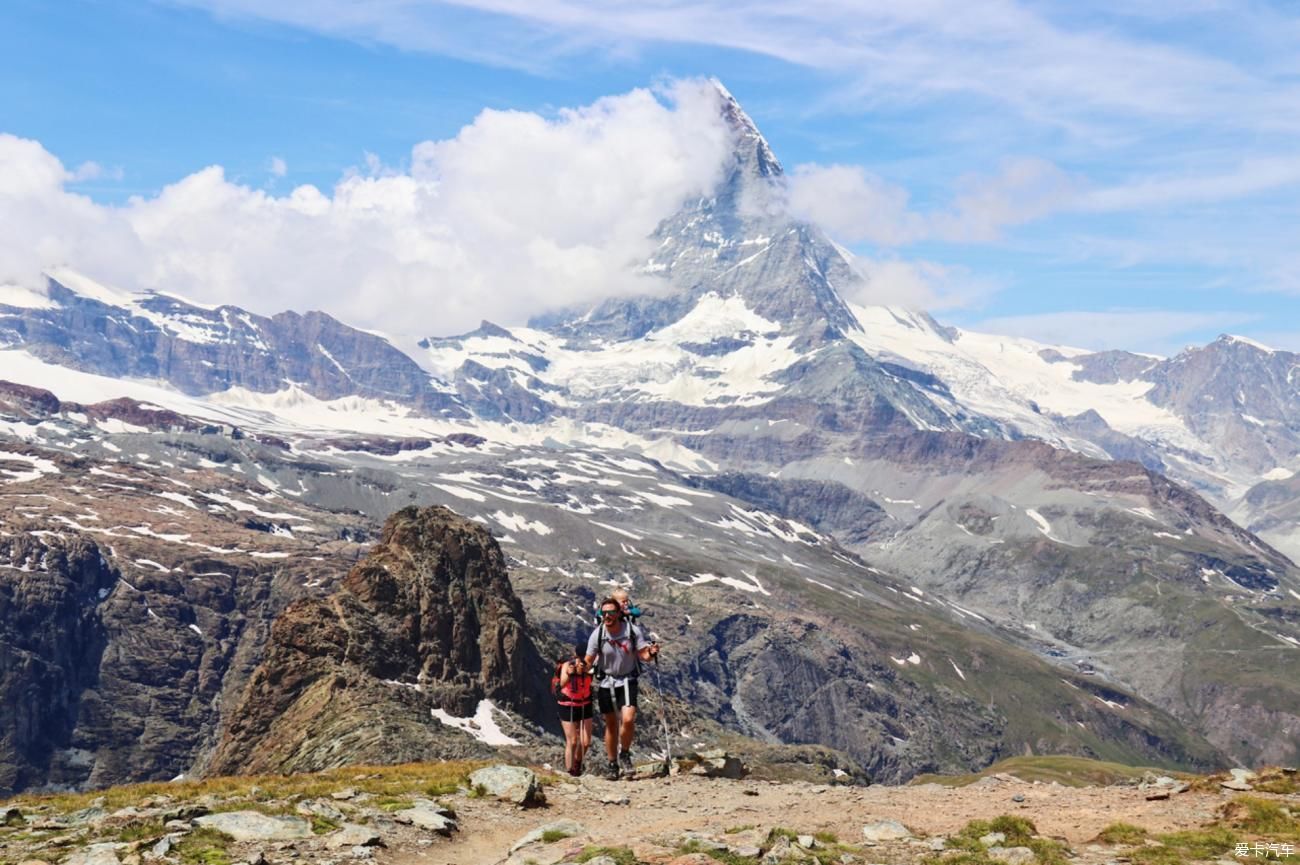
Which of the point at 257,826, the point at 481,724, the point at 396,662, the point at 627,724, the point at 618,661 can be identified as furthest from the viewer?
the point at 396,662

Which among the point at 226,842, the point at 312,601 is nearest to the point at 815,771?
the point at 312,601

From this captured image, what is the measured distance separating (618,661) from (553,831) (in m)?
7.51

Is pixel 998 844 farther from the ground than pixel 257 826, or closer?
farther from the ground

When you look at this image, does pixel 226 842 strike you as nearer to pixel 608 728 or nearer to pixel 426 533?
pixel 608 728

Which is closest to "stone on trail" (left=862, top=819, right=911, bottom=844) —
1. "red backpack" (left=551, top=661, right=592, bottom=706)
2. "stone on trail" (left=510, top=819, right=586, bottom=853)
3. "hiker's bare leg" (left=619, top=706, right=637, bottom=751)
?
"stone on trail" (left=510, top=819, right=586, bottom=853)

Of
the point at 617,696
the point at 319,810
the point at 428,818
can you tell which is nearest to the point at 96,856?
the point at 319,810

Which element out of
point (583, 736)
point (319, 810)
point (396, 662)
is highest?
point (583, 736)

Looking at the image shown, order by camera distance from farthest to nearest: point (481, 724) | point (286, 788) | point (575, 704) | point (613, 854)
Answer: point (481, 724)
point (575, 704)
point (286, 788)
point (613, 854)

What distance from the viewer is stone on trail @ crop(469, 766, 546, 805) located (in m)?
35.8

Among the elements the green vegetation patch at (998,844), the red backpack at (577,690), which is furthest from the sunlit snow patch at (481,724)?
the green vegetation patch at (998,844)

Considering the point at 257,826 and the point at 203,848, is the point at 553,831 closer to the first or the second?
the point at 257,826

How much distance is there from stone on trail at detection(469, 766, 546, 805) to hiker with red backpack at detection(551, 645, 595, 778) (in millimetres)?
1985

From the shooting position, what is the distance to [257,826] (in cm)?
3067

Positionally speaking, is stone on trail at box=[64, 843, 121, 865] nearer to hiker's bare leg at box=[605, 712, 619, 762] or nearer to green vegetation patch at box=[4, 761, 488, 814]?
green vegetation patch at box=[4, 761, 488, 814]
